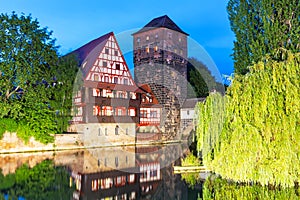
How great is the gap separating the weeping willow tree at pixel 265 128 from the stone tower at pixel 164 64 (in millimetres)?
18201

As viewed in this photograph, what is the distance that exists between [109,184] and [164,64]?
19509 millimetres

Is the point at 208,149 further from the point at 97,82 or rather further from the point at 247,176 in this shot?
the point at 97,82

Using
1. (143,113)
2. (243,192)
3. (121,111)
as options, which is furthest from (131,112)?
(243,192)

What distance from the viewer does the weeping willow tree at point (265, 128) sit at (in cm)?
888

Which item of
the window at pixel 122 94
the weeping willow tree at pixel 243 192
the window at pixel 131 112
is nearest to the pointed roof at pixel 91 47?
the window at pixel 122 94

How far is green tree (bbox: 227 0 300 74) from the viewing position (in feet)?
50.9

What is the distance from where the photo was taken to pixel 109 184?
34.9 ft

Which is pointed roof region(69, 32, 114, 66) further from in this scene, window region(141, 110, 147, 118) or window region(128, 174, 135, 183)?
window region(128, 174, 135, 183)

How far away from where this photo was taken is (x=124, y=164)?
49.6 ft

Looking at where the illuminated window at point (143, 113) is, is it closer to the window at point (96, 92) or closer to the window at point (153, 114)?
the window at point (153, 114)

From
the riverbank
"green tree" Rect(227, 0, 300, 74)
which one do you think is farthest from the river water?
"green tree" Rect(227, 0, 300, 74)

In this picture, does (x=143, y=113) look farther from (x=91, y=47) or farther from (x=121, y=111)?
(x=91, y=47)

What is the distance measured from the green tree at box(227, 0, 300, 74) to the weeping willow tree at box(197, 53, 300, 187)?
20.4ft

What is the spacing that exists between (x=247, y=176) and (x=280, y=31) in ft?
29.2
